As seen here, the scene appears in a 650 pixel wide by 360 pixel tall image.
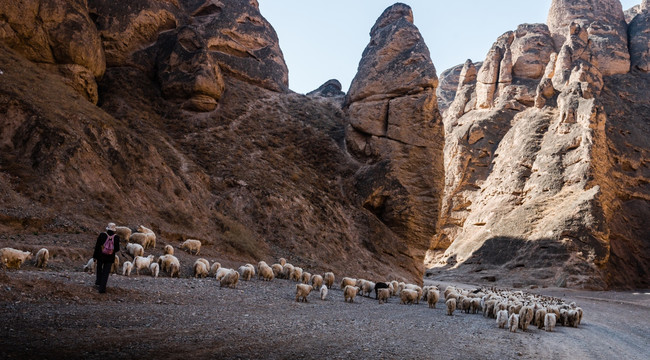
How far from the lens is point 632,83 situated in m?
71.4

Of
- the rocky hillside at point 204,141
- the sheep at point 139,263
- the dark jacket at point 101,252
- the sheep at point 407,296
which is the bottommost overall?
the sheep at point 407,296

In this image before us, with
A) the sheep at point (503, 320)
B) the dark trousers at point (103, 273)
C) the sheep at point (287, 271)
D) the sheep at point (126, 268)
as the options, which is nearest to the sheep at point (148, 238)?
the sheep at point (126, 268)

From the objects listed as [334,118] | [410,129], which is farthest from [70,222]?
[334,118]

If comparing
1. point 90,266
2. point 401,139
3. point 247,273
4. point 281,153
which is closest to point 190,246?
point 247,273

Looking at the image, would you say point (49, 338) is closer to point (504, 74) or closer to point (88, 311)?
point (88, 311)

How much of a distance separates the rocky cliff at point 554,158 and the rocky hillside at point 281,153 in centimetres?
32

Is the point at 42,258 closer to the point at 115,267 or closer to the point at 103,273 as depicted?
the point at 115,267

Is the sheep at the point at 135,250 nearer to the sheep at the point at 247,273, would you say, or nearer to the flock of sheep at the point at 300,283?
the flock of sheep at the point at 300,283

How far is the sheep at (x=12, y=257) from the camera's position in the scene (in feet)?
34.4

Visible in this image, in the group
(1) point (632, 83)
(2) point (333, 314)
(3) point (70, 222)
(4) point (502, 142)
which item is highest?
(1) point (632, 83)

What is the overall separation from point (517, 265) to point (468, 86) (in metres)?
50.6

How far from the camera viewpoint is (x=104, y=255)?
984 cm

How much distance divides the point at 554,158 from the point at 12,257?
203 feet

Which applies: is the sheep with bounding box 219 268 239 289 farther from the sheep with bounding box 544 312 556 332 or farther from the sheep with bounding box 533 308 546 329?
the sheep with bounding box 544 312 556 332
